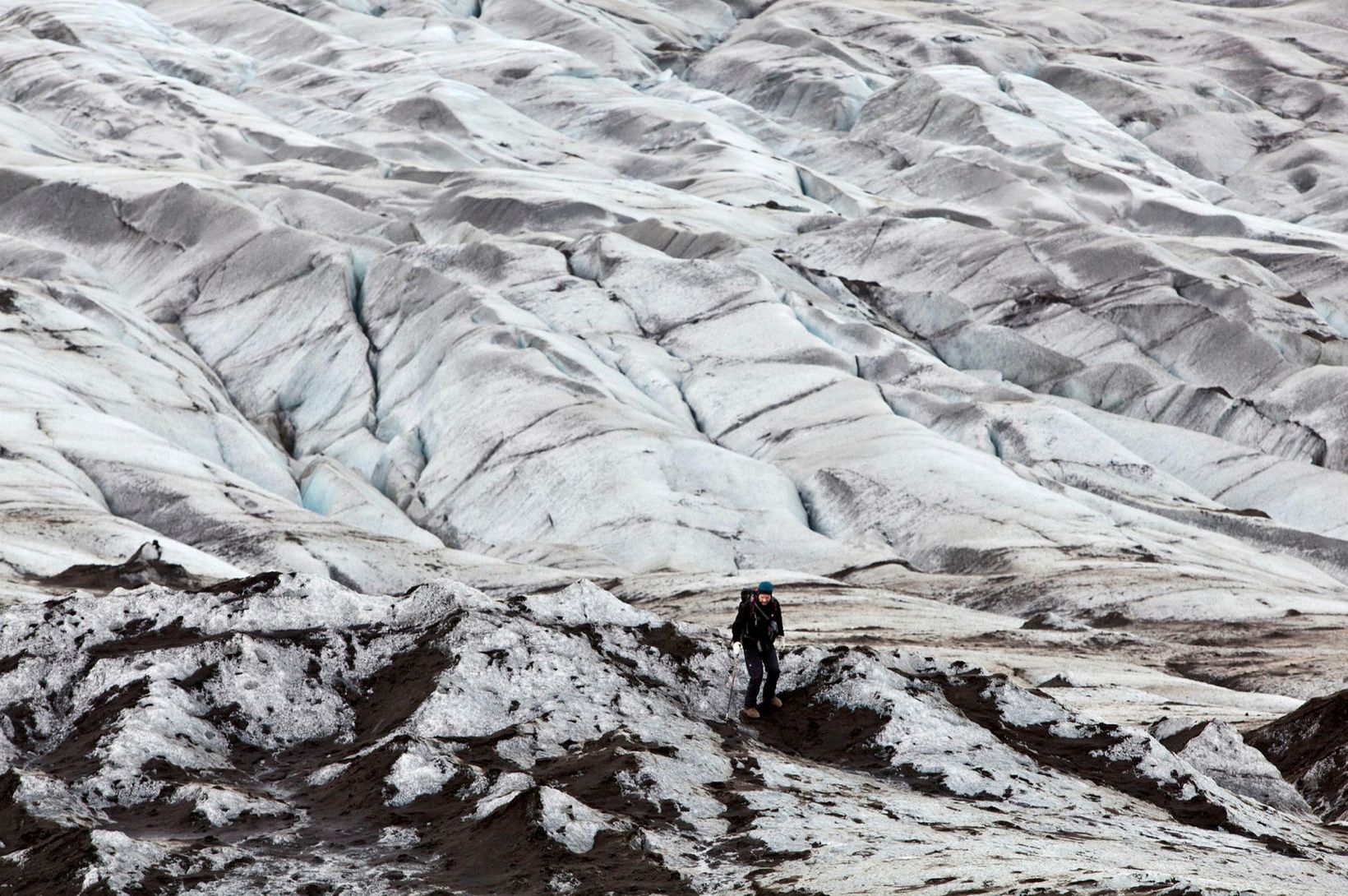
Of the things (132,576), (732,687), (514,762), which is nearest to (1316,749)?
(732,687)

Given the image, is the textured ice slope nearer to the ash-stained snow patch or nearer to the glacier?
the glacier

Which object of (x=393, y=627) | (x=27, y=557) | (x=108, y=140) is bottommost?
(x=108, y=140)

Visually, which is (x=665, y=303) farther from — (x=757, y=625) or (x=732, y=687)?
(x=757, y=625)

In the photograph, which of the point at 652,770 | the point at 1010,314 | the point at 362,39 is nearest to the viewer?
the point at 652,770

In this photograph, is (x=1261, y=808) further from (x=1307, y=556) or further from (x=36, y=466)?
(x=1307, y=556)

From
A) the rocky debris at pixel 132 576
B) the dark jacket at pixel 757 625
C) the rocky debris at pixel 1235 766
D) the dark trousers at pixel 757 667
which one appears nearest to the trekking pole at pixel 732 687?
the dark trousers at pixel 757 667

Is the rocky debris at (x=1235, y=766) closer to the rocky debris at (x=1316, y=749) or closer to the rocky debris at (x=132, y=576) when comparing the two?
the rocky debris at (x=1316, y=749)

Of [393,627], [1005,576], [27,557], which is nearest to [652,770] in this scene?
[393,627]
